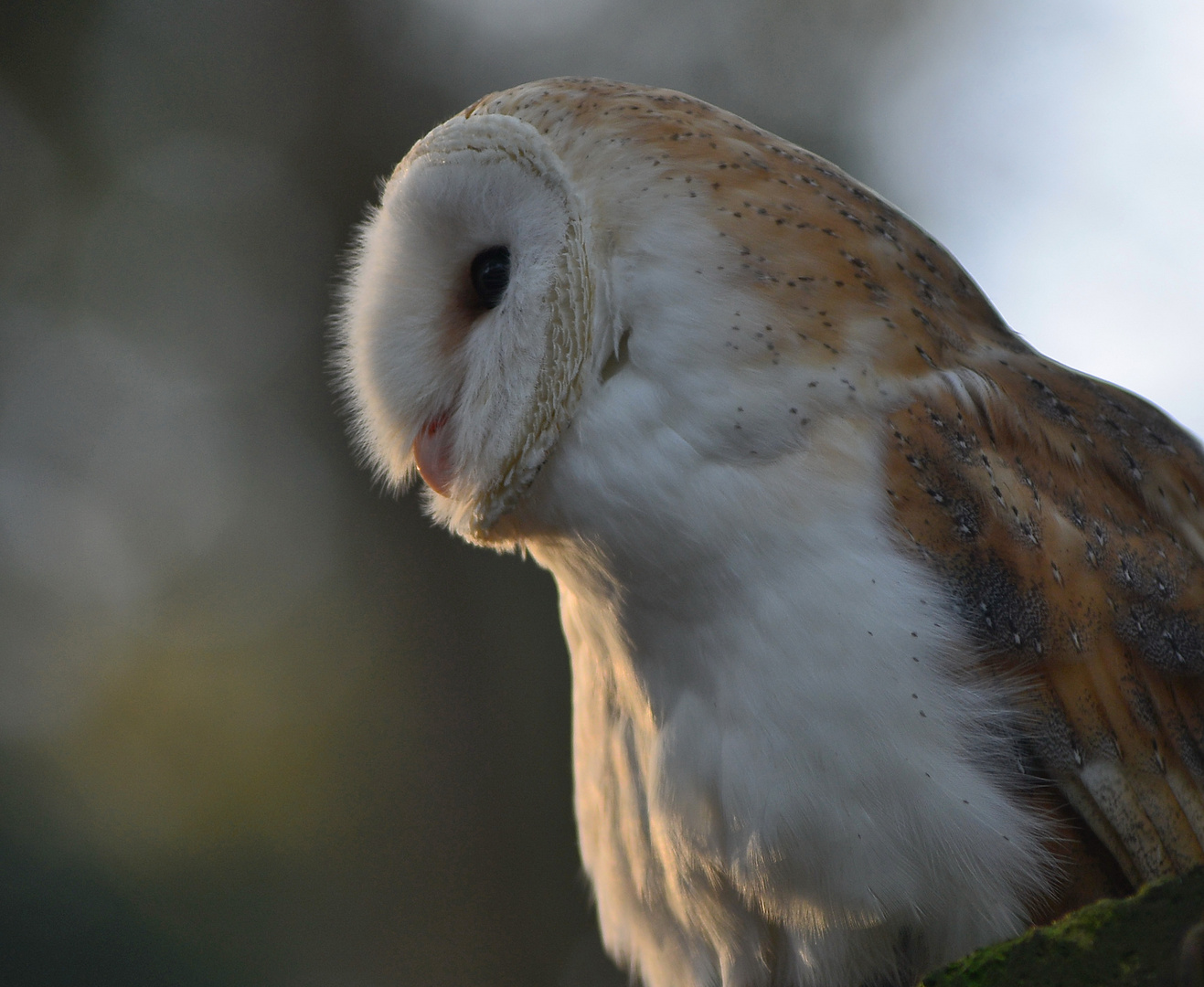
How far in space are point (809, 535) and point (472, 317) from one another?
0.46 metres

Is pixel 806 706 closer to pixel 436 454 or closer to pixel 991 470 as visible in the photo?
pixel 991 470

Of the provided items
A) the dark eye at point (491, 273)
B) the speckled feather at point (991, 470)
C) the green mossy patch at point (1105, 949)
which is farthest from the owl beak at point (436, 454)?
the green mossy patch at point (1105, 949)

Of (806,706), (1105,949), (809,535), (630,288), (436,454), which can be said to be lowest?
(1105,949)

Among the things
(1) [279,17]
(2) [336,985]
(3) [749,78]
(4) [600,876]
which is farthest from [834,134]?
(2) [336,985]

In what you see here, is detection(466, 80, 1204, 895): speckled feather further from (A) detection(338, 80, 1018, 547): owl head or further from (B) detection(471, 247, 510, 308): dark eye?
(B) detection(471, 247, 510, 308): dark eye

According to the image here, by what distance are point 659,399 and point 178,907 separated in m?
2.46

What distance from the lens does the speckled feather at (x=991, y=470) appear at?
33.1 inches

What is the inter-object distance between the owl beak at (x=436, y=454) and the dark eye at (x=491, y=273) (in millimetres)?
138

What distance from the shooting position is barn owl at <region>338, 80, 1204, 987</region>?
2.66 ft

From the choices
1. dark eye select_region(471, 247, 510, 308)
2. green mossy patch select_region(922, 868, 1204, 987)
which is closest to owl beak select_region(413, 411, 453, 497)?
dark eye select_region(471, 247, 510, 308)

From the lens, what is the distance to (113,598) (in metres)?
2.90

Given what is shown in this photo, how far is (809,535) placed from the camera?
83 cm

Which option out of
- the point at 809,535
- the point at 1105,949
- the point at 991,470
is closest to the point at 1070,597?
the point at 991,470

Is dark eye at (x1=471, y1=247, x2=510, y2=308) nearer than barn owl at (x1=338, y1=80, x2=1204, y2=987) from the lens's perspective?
No
